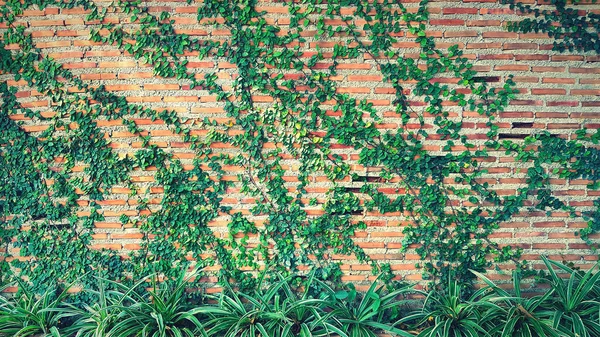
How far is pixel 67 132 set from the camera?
340cm

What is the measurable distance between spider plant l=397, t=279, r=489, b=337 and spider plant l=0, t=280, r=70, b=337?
8.36 feet

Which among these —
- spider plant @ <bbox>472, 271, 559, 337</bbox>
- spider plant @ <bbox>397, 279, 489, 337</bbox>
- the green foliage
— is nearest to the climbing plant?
spider plant @ <bbox>397, 279, 489, 337</bbox>

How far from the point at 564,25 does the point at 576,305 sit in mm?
2101

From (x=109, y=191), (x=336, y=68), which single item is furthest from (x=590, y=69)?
(x=109, y=191)

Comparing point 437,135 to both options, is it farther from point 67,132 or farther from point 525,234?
point 67,132

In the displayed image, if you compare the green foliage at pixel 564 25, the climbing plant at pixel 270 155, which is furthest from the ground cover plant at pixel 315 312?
the green foliage at pixel 564 25

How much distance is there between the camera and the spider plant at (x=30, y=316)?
10.1ft

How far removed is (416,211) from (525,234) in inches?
35.5

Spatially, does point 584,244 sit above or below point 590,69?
below

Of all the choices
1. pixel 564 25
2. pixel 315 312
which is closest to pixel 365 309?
pixel 315 312

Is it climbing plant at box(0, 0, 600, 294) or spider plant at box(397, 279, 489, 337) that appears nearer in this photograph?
spider plant at box(397, 279, 489, 337)

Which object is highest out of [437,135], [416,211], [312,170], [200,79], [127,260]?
[200,79]

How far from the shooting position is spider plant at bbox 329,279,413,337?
3.06 meters

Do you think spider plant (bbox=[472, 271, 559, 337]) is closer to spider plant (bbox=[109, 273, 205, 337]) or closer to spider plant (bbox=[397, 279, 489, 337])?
spider plant (bbox=[397, 279, 489, 337])
